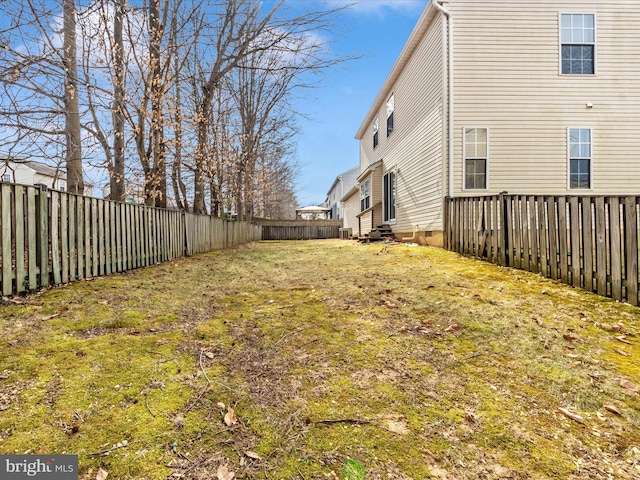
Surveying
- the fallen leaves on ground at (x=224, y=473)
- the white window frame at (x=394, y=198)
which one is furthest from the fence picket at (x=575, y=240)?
the white window frame at (x=394, y=198)

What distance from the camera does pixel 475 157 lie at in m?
9.43

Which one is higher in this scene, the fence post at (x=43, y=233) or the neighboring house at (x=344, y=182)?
the neighboring house at (x=344, y=182)

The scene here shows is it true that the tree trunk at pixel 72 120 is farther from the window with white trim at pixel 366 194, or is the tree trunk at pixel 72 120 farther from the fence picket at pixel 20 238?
the window with white trim at pixel 366 194

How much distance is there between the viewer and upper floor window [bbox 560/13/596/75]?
9.48 metres

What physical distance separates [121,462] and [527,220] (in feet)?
21.2

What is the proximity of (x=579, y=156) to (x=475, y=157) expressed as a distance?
127 inches

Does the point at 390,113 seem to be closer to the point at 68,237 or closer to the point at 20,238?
the point at 68,237

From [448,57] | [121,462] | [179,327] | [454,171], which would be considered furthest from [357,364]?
[448,57]

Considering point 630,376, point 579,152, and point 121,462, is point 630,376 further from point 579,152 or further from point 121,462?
point 579,152

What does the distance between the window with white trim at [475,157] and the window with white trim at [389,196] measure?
14.3 ft

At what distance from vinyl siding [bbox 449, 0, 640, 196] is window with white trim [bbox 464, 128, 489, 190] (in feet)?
0.55

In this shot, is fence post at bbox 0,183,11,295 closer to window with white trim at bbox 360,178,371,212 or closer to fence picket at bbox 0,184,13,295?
fence picket at bbox 0,184,13,295

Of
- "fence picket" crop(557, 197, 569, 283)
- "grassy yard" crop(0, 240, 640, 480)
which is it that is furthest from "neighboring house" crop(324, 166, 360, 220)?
"grassy yard" crop(0, 240, 640, 480)

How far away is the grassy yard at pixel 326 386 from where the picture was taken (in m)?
1.75
